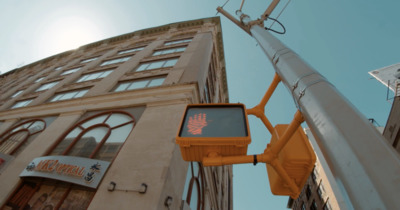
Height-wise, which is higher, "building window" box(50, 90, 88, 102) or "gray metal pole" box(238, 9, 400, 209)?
"building window" box(50, 90, 88, 102)

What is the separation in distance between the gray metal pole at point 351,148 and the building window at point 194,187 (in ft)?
20.9

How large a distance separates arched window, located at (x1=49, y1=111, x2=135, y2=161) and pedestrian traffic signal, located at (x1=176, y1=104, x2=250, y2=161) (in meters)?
5.25

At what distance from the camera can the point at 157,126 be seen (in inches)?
267

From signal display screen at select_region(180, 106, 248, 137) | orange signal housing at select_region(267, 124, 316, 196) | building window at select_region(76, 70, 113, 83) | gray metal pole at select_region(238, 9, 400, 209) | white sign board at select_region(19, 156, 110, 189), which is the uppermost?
building window at select_region(76, 70, 113, 83)

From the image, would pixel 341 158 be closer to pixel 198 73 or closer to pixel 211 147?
pixel 211 147

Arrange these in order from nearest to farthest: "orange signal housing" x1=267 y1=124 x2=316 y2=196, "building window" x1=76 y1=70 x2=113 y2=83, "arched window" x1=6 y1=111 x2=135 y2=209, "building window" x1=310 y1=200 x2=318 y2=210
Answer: "orange signal housing" x1=267 y1=124 x2=316 y2=196, "arched window" x1=6 y1=111 x2=135 y2=209, "building window" x1=76 y1=70 x2=113 y2=83, "building window" x1=310 y1=200 x2=318 y2=210

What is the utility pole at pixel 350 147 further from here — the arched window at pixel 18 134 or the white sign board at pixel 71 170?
the arched window at pixel 18 134

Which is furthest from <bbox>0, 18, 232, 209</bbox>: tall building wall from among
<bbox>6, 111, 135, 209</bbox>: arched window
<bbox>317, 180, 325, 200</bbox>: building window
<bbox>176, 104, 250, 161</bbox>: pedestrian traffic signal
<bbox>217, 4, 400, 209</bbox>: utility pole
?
<bbox>317, 180, 325, 200</bbox>: building window

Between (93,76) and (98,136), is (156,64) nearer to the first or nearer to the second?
(93,76)

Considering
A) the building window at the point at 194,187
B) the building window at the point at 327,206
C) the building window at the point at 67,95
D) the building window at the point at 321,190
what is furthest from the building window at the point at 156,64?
the building window at the point at 321,190

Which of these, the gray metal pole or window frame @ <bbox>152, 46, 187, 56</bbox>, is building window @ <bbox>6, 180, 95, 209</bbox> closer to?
the gray metal pole

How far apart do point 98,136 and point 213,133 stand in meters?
7.16

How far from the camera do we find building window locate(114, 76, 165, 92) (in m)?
10.7

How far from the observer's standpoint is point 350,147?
3.30 feet
